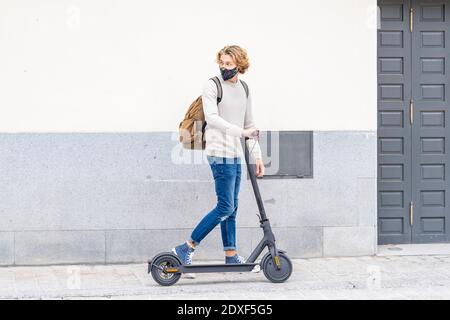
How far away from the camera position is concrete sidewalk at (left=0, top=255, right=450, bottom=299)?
26.9 ft

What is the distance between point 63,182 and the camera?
31.1 ft

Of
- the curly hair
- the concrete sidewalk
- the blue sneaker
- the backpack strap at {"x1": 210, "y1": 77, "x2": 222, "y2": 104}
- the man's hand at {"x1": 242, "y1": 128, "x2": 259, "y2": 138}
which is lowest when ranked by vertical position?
the concrete sidewalk

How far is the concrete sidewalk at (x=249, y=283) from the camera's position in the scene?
8.20 metres

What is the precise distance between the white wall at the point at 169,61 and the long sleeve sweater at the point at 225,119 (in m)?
1.13

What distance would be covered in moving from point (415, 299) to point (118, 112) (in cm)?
336

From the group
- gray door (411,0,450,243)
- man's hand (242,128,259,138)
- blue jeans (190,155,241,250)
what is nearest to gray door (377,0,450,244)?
gray door (411,0,450,243)

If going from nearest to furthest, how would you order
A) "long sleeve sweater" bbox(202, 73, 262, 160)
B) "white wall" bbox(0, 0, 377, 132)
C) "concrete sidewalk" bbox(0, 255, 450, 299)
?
"concrete sidewalk" bbox(0, 255, 450, 299) → "long sleeve sweater" bbox(202, 73, 262, 160) → "white wall" bbox(0, 0, 377, 132)

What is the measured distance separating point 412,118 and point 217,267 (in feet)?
10.3

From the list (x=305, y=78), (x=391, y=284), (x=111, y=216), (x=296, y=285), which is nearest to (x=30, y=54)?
(x=111, y=216)

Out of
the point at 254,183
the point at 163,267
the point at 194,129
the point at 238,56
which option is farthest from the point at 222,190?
the point at 238,56

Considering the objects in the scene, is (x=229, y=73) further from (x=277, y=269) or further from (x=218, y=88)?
(x=277, y=269)

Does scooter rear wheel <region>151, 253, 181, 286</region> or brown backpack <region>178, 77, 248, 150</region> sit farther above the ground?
brown backpack <region>178, 77, 248, 150</region>

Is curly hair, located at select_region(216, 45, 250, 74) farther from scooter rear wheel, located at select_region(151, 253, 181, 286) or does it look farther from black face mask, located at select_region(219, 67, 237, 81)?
scooter rear wheel, located at select_region(151, 253, 181, 286)
